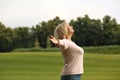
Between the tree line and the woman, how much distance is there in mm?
82007

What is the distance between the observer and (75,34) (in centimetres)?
9581

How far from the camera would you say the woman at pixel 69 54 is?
25.2 feet

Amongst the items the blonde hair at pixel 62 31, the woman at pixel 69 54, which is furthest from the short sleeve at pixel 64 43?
the blonde hair at pixel 62 31

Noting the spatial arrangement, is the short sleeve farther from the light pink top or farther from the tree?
the tree

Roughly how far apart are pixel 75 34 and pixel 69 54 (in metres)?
88.1

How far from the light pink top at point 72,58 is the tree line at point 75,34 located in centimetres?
8201

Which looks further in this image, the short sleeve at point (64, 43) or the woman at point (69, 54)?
the woman at point (69, 54)

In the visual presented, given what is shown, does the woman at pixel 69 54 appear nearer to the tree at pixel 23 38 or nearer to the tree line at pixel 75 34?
the tree line at pixel 75 34

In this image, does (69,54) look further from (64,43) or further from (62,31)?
(62,31)

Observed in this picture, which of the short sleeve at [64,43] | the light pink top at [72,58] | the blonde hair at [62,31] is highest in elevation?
the blonde hair at [62,31]

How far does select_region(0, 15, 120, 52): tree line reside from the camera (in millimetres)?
93000

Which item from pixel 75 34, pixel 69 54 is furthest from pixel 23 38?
pixel 69 54

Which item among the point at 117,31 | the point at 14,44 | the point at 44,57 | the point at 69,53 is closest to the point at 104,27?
the point at 117,31

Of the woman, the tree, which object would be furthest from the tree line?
the woman
